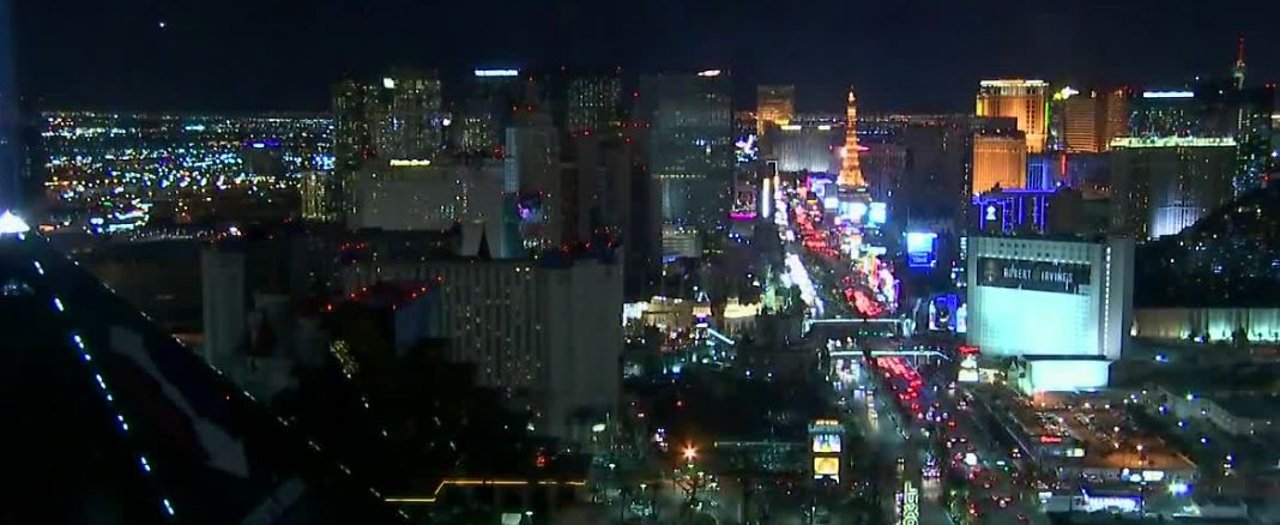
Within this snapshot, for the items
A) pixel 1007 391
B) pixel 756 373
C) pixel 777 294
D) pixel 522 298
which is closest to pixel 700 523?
pixel 522 298

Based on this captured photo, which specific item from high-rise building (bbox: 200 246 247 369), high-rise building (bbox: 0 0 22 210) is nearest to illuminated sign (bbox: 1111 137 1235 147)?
high-rise building (bbox: 200 246 247 369)

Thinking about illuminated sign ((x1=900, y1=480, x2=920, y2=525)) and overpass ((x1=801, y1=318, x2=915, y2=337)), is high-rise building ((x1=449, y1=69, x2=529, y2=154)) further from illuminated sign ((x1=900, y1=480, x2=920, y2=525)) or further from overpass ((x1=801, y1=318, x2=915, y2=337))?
illuminated sign ((x1=900, y1=480, x2=920, y2=525))

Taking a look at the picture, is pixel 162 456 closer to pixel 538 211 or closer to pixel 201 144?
pixel 201 144

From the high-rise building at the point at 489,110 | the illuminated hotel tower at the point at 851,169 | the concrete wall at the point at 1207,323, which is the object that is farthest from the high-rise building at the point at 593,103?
the illuminated hotel tower at the point at 851,169

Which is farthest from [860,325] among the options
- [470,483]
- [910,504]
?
[470,483]

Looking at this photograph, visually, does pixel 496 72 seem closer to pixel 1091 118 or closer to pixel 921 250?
pixel 921 250
